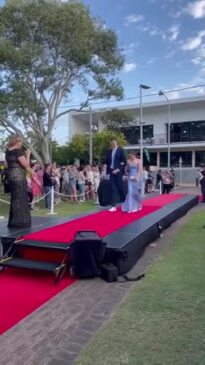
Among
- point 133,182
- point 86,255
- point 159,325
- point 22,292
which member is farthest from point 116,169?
point 159,325

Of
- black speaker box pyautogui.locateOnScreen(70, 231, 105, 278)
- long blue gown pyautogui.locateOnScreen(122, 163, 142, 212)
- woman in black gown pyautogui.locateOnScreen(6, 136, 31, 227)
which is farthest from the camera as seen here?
long blue gown pyautogui.locateOnScreen(122, 163, 142, 212)

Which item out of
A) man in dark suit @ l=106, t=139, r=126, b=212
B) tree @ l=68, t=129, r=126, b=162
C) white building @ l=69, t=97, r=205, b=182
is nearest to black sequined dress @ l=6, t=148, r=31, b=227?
man in dark suit @ l=106, t=139, r=126, b=212

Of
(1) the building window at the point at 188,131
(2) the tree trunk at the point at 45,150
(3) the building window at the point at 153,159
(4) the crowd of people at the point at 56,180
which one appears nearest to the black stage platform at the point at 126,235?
(4) the crowd of people at the point at 56,180

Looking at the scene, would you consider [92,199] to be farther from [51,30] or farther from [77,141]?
[77,141]

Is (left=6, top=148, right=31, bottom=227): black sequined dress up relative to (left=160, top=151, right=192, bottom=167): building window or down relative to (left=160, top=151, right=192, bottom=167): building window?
down

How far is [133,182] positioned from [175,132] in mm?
38548

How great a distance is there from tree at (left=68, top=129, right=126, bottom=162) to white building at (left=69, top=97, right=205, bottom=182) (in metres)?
3.35

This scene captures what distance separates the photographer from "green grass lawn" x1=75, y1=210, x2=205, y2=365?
316 centimetres

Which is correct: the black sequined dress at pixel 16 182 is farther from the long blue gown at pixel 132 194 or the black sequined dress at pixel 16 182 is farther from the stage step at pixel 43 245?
the long blue gown at pixel 132 194

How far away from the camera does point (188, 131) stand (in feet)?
149

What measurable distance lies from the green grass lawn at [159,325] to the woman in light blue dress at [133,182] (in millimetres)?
3311

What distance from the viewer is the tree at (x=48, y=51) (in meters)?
18.0

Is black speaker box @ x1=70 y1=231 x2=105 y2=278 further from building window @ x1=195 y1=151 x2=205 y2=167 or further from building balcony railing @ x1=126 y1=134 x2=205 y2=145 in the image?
building window @ x1=195 y1=151 x2=205 y2=167

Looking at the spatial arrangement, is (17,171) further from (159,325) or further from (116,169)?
(159,325)
